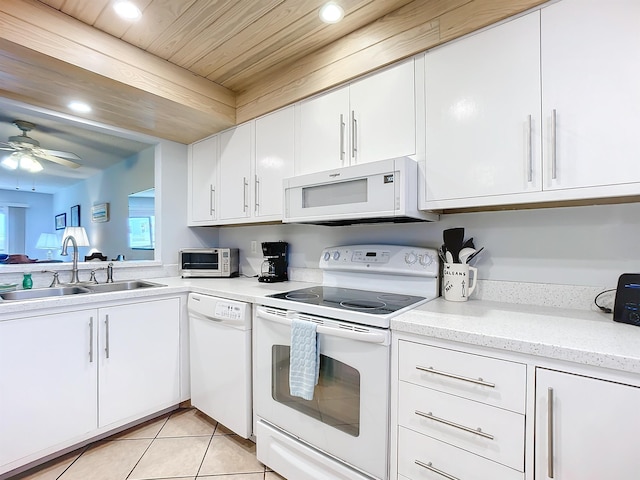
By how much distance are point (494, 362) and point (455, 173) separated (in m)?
0.81

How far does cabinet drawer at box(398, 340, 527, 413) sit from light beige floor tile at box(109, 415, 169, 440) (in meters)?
1.72

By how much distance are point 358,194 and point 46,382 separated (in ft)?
6.18

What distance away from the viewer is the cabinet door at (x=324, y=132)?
1770 millimetres

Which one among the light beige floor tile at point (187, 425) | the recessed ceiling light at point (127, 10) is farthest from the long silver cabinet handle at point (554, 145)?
the light beige floor tile at point (187, 425)

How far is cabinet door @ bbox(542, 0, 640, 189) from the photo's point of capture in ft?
3.48

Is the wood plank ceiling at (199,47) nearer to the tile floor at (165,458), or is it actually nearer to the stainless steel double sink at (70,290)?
the stainless steel double sink at (70,290)

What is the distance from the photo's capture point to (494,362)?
39.3 inches

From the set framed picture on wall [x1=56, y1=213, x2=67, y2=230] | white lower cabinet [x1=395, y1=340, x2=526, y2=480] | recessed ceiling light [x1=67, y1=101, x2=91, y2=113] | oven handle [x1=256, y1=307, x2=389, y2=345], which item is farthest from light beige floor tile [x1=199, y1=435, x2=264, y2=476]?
framed picture on wall [x1=56, y1=213, x2=67, y2=230]

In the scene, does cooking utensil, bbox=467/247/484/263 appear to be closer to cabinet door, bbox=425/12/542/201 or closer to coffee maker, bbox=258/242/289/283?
cabinet door, bbox=425/12/542/201

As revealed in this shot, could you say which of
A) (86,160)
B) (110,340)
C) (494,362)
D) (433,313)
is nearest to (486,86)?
(433,313)

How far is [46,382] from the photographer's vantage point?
160cm

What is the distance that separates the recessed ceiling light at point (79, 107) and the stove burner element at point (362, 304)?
2088 millimetres

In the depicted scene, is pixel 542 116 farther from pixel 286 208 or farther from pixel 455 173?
pixel 286 208

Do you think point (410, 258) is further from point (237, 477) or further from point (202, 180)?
point (202, 180)
